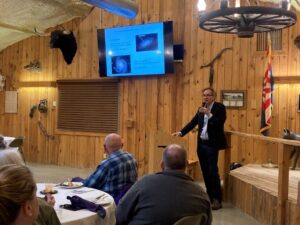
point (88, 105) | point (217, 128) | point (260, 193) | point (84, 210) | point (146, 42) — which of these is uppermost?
point (146, 42)

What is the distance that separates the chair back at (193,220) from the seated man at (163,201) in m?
0.07

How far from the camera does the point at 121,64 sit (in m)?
7.60

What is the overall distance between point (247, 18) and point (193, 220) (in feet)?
5.94

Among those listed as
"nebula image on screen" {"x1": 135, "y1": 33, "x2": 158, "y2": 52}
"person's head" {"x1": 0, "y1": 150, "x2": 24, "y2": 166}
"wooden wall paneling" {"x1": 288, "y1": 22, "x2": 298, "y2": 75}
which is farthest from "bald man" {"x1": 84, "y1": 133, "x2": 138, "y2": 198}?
"nebula image on screen" {"x1": 135, "y1": 33, "x2": 158, "y2": 52}

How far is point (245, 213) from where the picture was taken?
507cm

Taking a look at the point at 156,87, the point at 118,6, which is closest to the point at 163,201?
the point at 118,6

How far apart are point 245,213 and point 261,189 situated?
0.55m

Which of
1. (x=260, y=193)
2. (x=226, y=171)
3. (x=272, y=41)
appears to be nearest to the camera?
(x=260, y=193)

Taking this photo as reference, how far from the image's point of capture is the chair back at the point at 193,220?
2.09 metres

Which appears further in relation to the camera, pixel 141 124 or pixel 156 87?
pixel 141 124

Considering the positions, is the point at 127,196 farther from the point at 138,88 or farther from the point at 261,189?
the point at 138,88

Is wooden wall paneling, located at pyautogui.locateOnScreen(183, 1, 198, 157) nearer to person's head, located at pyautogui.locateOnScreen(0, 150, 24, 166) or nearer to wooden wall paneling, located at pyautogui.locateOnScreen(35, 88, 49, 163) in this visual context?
wooden wall paneling, located at pyautogui.locateOnScreen(35, 88, 49, 163)

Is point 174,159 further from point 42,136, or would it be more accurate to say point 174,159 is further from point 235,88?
point 42,136

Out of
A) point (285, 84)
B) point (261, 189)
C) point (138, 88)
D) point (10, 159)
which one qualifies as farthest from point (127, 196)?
point (138, 88)
